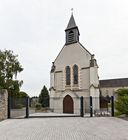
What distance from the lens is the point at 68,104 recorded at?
2836 cm

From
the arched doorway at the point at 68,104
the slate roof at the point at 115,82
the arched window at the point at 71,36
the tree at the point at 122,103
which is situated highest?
the arched window at the point at 71,36

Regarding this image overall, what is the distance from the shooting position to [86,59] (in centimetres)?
2870

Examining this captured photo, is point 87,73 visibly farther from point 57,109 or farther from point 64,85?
point 57,109

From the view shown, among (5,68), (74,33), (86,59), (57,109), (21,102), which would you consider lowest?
(57,109)

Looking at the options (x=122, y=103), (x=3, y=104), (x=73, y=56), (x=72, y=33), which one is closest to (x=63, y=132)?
(x=3, y=104)

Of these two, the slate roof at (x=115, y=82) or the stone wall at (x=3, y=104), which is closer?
the stone wall at (x=3, y=104)

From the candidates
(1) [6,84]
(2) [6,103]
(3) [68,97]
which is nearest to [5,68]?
(1) [6,84]

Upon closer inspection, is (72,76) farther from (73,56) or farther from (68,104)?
(68,104)

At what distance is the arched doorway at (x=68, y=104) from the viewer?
28056 millimetres

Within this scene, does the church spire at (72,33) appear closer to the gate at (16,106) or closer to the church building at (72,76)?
the church building at (72,76)

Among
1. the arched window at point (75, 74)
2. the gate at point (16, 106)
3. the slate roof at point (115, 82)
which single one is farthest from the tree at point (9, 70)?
the slate roof at point (115, 82)

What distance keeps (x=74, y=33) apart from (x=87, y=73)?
22.6 feet

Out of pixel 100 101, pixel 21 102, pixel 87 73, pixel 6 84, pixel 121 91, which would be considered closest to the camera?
pixel 121 91

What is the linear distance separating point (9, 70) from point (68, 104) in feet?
33.0
